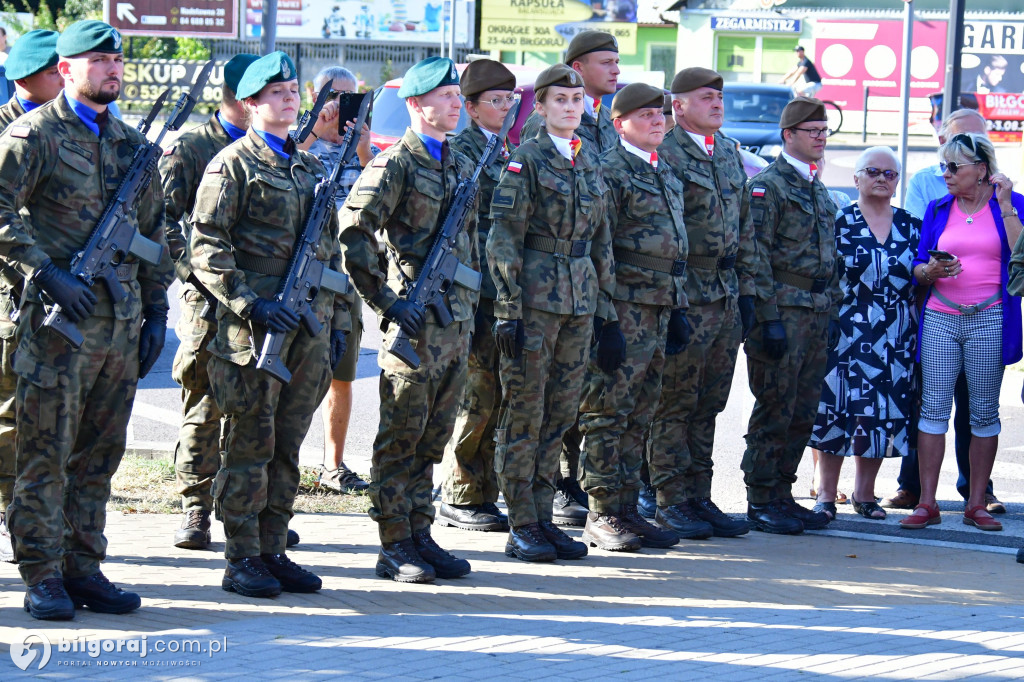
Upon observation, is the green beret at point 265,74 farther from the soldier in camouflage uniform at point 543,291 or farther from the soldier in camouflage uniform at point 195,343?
the soldier in camouflage uniform at point 543,291

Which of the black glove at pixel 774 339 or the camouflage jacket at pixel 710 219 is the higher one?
the camouflage jacket at pixel 710 219

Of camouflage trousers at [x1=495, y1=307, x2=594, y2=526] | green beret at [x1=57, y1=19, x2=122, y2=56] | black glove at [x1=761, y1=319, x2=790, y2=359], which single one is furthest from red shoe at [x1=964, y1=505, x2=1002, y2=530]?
green beret at [x1=57, y1=19, x2=122, y2=56]

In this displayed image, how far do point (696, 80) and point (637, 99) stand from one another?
1.85 feet

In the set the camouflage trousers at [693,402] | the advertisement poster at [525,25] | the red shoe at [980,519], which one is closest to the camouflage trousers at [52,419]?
the camouflage trousers at [693,402]

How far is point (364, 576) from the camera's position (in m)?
6.25

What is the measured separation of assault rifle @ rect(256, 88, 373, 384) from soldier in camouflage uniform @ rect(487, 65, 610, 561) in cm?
90

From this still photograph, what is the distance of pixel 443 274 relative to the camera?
6.12 meters

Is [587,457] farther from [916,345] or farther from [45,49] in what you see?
[45,49]

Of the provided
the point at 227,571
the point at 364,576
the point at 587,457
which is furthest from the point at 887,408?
the point at 227,571

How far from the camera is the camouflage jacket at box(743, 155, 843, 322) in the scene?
7535 mm

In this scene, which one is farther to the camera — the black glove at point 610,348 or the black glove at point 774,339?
the black glove at point 774,339

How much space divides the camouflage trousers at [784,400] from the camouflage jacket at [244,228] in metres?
2.81

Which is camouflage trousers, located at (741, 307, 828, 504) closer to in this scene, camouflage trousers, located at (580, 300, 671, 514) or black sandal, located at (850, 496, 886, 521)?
black sandal, located at (850, 496, 886, 521)

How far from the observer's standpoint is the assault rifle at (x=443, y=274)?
597 centimetres
